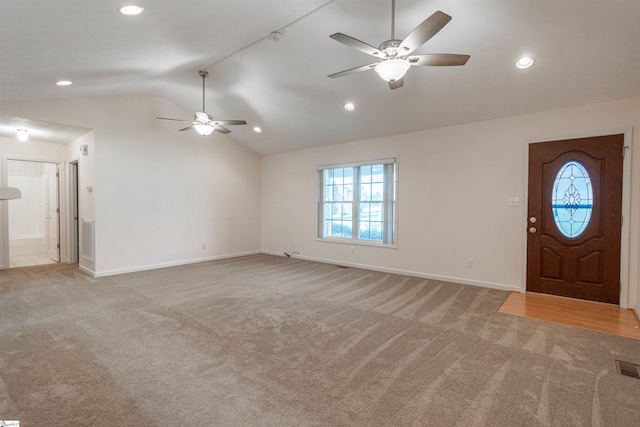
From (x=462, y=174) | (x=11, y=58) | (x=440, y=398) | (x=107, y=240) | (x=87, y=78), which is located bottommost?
(x=440, y=398)

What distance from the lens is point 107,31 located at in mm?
2857

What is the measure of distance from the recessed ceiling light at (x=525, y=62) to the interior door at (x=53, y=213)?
8.63 m

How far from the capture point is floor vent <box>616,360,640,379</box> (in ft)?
7.86

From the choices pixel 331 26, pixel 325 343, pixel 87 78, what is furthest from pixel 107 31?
pixel 325 343

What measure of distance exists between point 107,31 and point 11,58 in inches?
41.6

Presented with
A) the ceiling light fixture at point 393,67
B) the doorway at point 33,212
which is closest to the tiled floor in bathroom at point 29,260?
the doorway at point 33,212

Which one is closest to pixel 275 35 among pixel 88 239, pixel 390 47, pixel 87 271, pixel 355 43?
pixel 355 43

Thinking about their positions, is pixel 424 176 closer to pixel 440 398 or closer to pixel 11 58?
pixel 440 398

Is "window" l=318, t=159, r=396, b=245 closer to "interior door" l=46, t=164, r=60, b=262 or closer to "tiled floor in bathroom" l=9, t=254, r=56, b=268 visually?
"interior door" l=46, t=164, r=60, b=262

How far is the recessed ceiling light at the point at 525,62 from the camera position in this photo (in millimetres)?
3459

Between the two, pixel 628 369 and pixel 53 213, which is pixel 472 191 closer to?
pixel 628 369

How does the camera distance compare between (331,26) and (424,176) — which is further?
(424,176)

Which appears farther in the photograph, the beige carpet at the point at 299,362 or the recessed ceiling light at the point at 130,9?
the recessed ceiling light at the point at 130,9

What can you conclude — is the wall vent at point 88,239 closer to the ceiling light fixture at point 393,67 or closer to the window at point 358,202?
the window at point 358,202
